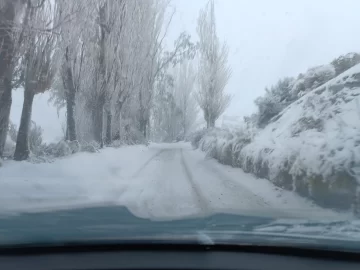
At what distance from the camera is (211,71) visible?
8.73m

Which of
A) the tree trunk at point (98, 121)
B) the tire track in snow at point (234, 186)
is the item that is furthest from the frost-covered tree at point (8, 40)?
the tree trunk at point (98, 121)

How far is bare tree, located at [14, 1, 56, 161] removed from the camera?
7.17m

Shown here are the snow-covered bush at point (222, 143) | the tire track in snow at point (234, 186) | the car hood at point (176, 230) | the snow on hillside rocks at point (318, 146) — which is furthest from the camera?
the snow-covered bush at point (222, 143)

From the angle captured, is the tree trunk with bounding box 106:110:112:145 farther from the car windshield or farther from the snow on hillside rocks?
the snow on hillside rocks

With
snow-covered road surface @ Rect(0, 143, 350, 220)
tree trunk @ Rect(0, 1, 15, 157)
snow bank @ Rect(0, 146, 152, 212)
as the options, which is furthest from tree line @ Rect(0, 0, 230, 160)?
snow-covered road surface @ Rect(0, 143, 350, 220)

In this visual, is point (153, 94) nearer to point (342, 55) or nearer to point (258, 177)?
point (258, 177)

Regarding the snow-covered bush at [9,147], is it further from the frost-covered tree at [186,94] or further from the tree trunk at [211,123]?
the tree trunk at [211,123]

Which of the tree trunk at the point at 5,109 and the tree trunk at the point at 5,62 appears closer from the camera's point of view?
the tree trunk at the point at 5,62

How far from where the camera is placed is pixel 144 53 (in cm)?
1170

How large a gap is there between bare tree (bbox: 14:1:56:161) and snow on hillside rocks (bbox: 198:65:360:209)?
169 inches

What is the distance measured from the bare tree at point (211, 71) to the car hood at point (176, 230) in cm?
442

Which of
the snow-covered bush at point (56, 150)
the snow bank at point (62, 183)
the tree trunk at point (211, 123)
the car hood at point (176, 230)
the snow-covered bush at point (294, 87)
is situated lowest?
the car hood at point (176, 230)

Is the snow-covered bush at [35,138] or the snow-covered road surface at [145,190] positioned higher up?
the snow-covered bush at [35,138]

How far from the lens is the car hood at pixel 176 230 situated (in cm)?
315
